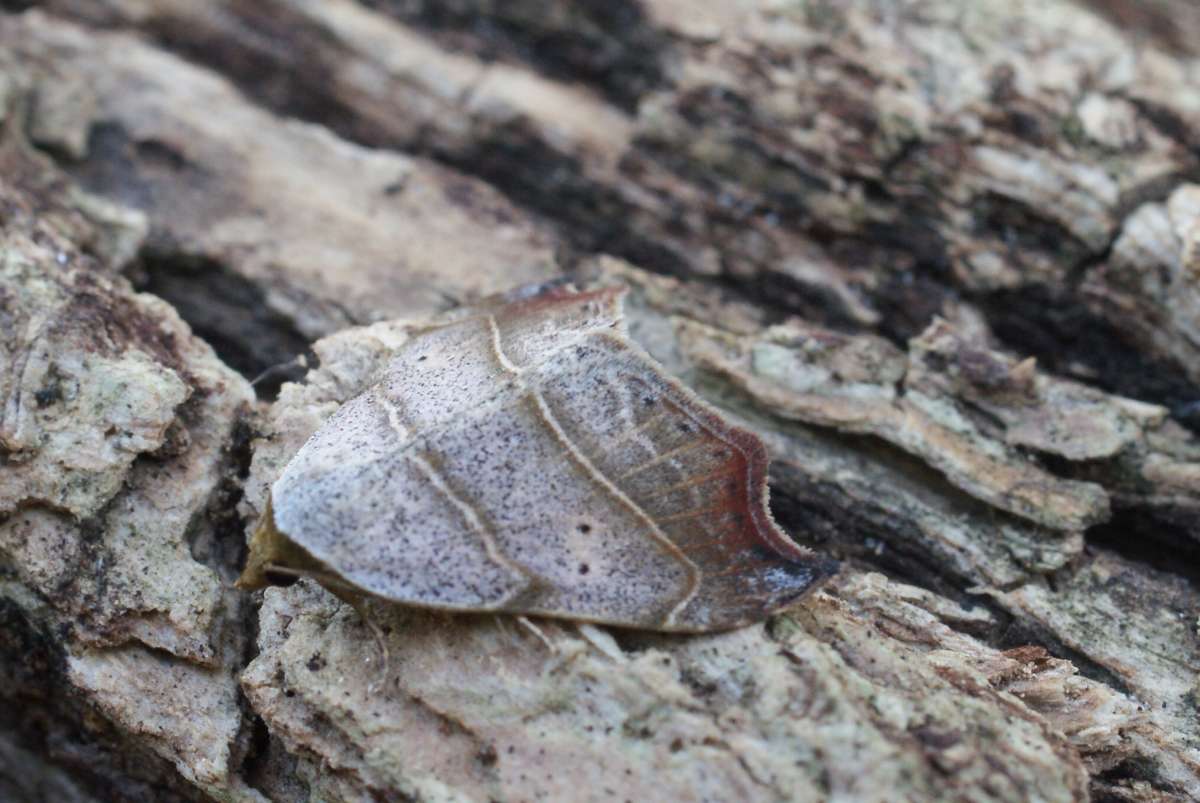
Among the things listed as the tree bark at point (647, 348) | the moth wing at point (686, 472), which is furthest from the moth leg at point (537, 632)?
the moth wing at point (686, 472)

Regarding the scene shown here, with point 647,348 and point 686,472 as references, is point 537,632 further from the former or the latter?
point 647,348

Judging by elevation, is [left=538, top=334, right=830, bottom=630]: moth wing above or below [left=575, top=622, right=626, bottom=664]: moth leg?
above

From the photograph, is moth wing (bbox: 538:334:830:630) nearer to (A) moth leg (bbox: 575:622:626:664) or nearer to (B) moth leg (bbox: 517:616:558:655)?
(A) moth leg (bbox: 575:622:626:664)

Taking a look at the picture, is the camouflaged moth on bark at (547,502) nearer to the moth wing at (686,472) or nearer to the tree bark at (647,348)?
the moth wing at (686,472)

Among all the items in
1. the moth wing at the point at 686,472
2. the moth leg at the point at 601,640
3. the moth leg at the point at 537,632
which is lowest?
the moth leg at the point at 537,632

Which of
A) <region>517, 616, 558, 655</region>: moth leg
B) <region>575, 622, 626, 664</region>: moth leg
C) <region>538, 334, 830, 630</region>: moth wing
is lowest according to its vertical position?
<region>517, 616, 558, 655</region>: moth leg

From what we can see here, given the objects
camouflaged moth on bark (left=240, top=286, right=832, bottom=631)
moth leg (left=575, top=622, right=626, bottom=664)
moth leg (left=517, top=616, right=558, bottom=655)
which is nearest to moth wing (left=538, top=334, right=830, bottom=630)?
camouflaged moth on bark (left=240, top=286, right=832, bottom=631)
